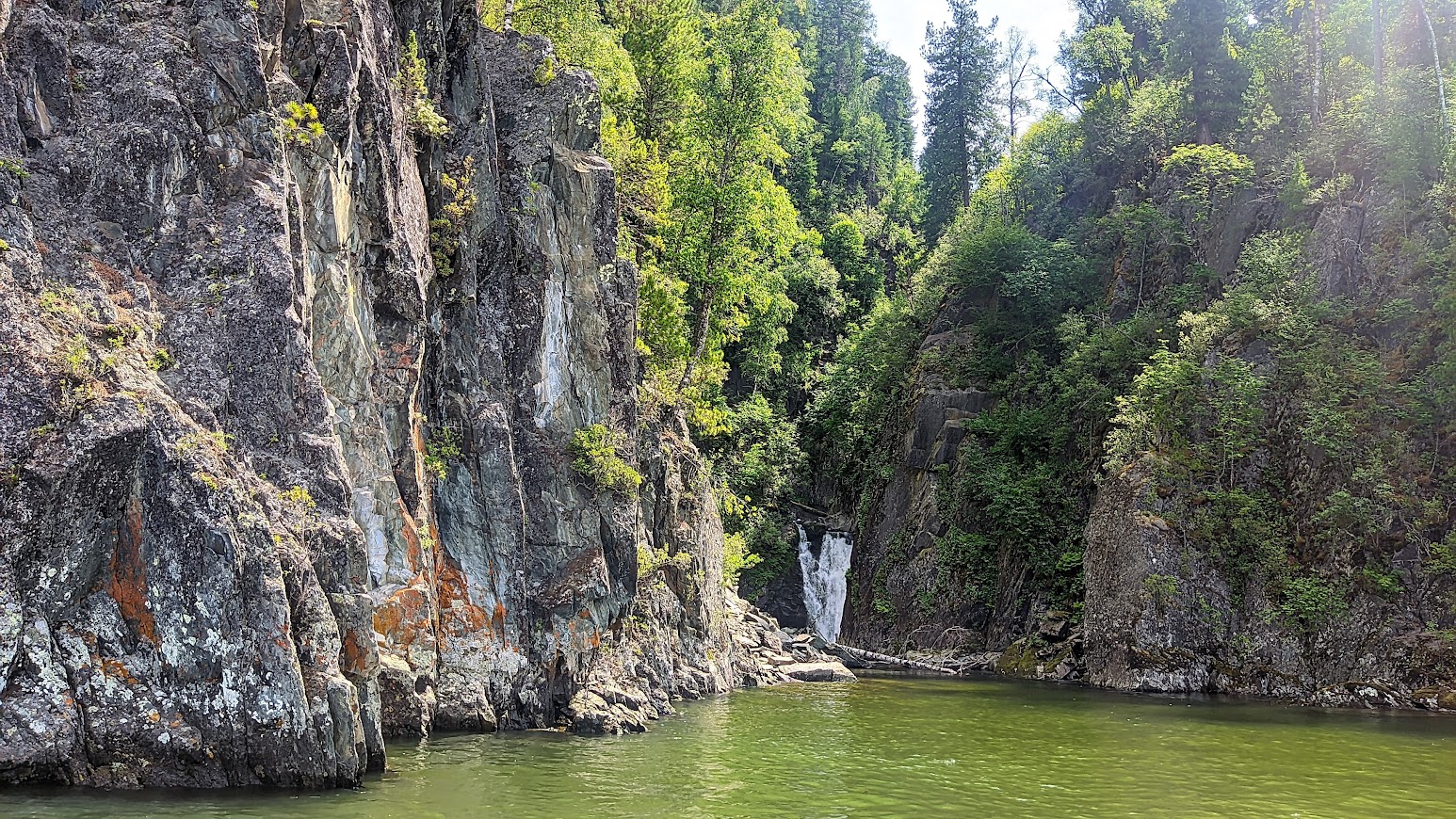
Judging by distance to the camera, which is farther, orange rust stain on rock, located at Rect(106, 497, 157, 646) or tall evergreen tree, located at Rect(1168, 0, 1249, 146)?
tall evergreen tree, located at Rect(1168, 0, 1249, 146)

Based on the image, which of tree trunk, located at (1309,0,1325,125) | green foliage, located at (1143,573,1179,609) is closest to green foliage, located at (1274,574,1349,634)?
green foliage, located at (1143,573,1179,609)

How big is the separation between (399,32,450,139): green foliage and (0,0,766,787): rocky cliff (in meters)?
0.08

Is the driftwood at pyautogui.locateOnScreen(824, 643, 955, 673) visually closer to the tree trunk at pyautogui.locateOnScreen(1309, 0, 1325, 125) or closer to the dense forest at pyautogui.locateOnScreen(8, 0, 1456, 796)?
the dense forest at pyautogui.locateOnScreen(8, 0, 1456, 796)

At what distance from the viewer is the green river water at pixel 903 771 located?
12.7 m

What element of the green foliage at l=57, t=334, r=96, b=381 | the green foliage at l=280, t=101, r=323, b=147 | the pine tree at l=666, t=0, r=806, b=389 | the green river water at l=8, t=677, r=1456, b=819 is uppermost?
the pine tree at l=666, t=0, r=806, b=389

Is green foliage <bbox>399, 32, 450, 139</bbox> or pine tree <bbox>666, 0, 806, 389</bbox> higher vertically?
pine tree <bbox>666, 0, 806, 389</bbox>

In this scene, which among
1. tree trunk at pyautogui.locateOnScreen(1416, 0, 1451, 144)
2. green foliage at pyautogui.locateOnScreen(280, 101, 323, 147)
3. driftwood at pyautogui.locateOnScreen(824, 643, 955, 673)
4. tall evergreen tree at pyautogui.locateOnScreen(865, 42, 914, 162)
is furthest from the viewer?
tall evergreen tree at pyautogui.locateOnScreen(865, 42, 914, 162)

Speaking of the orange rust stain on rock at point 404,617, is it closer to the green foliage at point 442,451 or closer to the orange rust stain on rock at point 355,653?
the green foliage at point 442,451

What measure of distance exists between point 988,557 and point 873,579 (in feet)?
17.1

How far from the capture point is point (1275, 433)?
32719 mm

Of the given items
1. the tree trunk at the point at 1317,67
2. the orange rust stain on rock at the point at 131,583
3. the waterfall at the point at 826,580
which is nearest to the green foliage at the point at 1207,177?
the tree trunk at the point at 1317,67

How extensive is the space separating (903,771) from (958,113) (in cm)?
5928

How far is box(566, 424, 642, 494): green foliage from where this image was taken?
22.4 metres

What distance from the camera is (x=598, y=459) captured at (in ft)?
73.4
